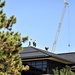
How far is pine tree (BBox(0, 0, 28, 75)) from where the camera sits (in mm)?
17312

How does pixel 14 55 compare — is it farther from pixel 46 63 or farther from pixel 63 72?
pixel 46 63

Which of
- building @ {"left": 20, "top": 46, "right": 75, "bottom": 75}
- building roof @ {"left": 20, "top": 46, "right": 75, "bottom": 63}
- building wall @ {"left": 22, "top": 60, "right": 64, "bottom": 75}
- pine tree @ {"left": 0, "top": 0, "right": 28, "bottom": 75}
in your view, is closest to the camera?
pine tree @ {"left": 0, "top": 0, "right": 28, "bottom": 75}

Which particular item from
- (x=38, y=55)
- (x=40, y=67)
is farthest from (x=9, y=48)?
(x=40, y=67)

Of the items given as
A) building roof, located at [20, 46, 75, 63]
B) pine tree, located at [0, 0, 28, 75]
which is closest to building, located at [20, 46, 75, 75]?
building roof, located at [20, 46, 75, 63]

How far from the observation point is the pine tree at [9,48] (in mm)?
17312

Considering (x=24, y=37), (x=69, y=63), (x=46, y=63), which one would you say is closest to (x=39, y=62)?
(x=46, y=63)

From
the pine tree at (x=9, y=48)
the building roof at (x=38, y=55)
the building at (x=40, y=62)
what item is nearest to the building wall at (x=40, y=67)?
the building at (x=40, y=62)

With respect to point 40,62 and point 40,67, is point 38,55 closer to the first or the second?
point 40,62

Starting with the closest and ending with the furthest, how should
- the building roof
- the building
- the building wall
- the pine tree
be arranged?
the pine tree < the building roof < the building < the building wall

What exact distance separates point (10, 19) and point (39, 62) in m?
9.28

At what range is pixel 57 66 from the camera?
28188mm

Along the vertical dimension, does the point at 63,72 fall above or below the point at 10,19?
below

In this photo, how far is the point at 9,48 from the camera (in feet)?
57.9

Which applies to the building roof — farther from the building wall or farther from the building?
the building wall
